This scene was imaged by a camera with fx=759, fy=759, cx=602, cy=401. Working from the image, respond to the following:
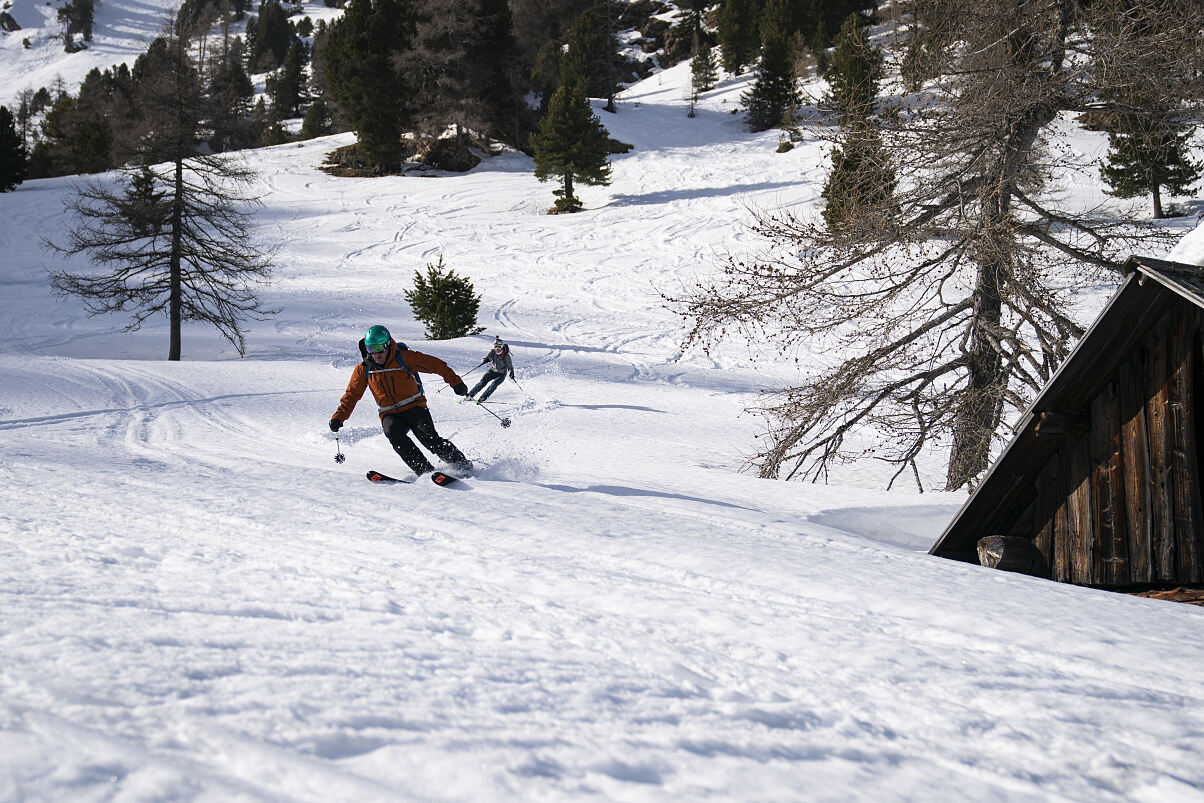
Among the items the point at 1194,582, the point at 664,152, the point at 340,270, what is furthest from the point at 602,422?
the point at 664,152

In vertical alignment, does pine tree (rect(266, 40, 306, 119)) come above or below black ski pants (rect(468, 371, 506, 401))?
above

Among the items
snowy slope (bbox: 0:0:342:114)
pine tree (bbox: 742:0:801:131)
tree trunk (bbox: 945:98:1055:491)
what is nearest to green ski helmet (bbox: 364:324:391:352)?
tree trunk (bbox: 945:98:1055:491)

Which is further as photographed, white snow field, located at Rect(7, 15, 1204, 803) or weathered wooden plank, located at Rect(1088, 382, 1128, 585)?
weathered wooden plank, located at Rect(1088, 382, 1128, 585)

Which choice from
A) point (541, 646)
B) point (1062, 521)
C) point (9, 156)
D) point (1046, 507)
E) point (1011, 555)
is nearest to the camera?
point (541, 646)

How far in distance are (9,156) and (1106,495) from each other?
54.4 meters

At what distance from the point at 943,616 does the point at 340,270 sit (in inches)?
1185

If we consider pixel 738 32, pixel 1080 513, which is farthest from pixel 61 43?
pixel 1080 513

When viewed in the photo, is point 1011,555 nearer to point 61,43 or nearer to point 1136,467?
point 1136,467

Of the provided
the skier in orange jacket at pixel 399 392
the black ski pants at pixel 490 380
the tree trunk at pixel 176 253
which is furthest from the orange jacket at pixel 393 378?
the tree trunk at pixel 176 253

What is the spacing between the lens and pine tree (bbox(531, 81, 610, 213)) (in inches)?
1507

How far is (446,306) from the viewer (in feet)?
70.7

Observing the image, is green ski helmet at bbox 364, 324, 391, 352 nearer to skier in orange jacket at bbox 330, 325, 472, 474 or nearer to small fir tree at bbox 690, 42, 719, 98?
skier in orange jacket at bbox 330, 325, 472, 474

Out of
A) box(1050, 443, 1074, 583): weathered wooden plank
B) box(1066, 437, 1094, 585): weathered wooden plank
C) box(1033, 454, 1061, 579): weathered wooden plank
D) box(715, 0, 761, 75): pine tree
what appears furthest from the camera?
box(715, 0, 761, 75): pine tree

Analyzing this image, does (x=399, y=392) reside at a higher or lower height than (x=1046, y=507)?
higher
